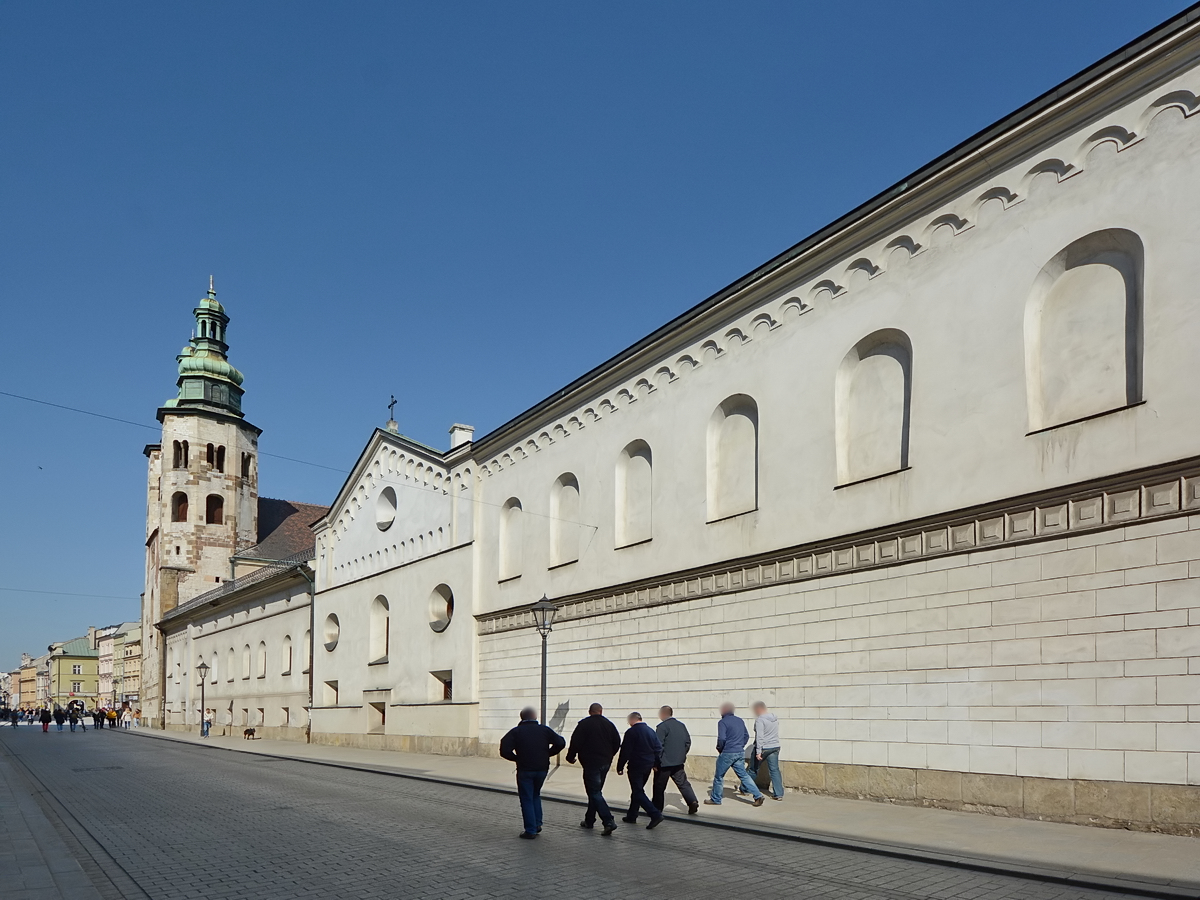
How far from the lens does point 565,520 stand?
22703mm

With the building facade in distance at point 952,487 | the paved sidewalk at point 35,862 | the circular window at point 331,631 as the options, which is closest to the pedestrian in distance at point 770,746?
the building facade in distance at point 952,487

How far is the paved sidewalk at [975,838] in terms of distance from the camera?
27.1ft

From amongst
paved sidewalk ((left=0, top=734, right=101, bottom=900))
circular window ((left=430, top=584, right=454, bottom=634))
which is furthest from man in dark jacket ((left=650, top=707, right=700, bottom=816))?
circular window ((left=430, top=584, right=454, bottom=634))

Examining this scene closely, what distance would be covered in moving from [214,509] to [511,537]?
→ 42.6m

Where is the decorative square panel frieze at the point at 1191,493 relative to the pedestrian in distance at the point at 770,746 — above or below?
above

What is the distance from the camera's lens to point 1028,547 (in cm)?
1187

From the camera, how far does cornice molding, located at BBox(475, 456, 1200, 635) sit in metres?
10.6

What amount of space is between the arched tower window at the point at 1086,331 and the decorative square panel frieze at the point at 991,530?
4.25 feet

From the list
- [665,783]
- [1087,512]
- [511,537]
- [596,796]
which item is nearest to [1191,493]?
[1087,512]

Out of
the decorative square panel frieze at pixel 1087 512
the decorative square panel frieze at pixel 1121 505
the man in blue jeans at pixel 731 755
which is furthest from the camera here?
the man in blue jeans at pixel 731 755

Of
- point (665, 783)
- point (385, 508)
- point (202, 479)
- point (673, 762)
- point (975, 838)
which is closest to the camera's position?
point (975, 838)

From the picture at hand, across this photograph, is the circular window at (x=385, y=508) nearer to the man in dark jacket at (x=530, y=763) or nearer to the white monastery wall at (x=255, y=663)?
the white monastery wall at (x=255, y=663)

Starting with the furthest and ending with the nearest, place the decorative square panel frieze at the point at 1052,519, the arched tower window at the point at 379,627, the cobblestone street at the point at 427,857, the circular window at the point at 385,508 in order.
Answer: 1. the arched tower window at the point at 379,627
2. the circular window at the point at 385,508
3. the decorative square panel frieze at the point at 1052,519
4. the cobblestone street at the point at 427,857

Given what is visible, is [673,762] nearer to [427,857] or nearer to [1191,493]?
[427,857]
